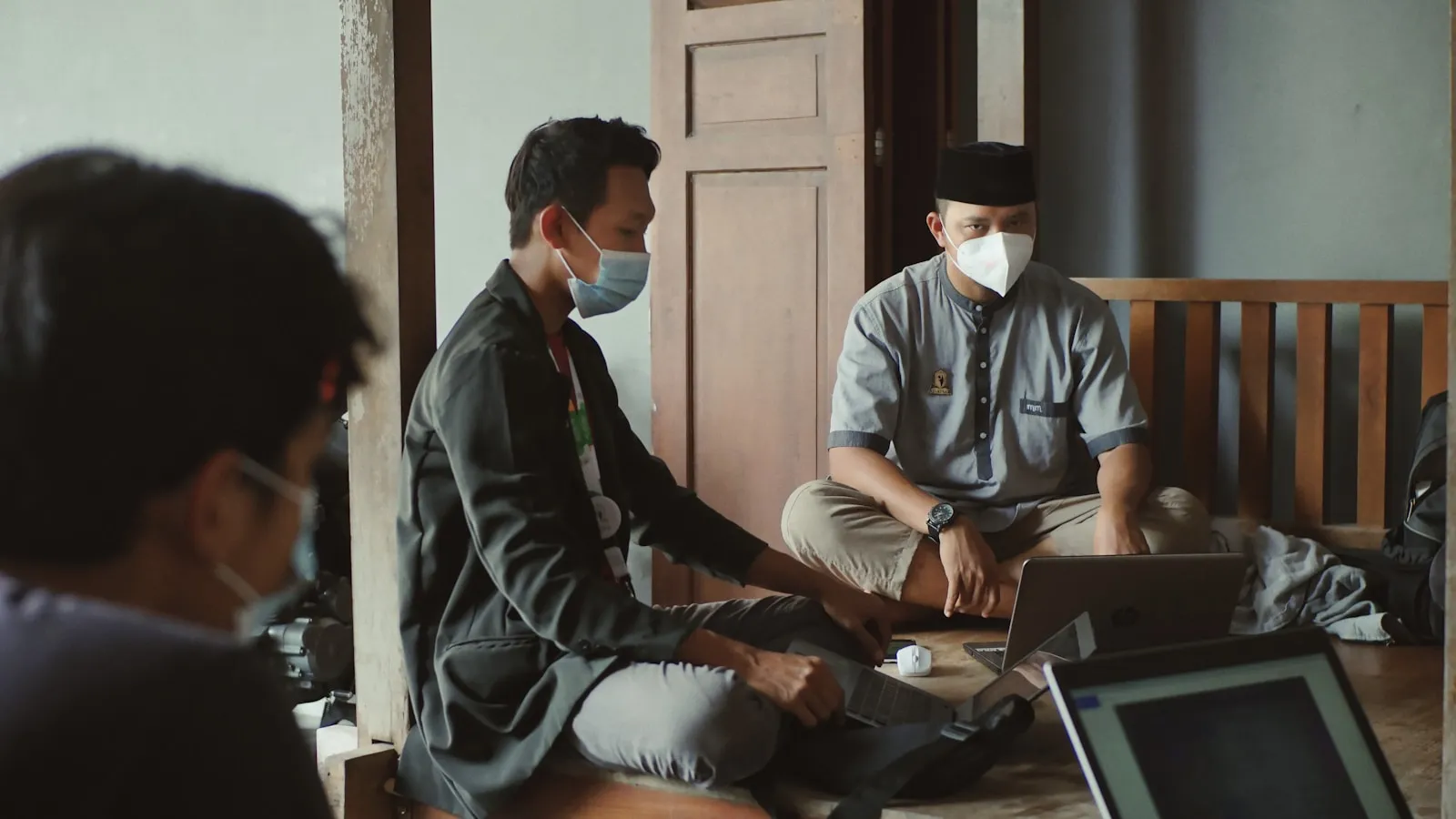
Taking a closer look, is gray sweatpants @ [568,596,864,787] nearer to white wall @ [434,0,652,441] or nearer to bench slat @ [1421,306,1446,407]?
bench slat @ [1421,306,1446,407]

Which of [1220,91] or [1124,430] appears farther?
[1220,91]

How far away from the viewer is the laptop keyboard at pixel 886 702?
213 centimetres

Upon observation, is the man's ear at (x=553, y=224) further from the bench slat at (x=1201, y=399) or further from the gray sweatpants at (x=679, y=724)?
the bench slat at (x=1201, y=399)

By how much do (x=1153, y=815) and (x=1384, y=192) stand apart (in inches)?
111

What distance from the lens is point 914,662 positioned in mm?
2666

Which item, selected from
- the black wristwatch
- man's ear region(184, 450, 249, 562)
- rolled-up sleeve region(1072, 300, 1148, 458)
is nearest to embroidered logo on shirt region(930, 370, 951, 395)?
rolled-up sleeve region(1072, 300, 1148, 458)

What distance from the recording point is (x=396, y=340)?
2.34 meters

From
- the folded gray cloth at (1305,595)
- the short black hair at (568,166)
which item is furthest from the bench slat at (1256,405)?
the short black hair at (568,166)

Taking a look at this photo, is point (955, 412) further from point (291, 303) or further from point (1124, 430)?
point (291, 303)

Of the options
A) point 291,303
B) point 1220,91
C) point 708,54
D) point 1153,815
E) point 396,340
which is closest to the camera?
point 291,303

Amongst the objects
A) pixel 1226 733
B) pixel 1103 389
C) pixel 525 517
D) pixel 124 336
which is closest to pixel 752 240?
pixel 1103 389

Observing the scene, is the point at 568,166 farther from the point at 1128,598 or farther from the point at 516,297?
the point at 1128,598

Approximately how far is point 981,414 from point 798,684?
3.97ft

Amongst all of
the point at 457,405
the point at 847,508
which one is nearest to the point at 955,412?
the point at 847,508
